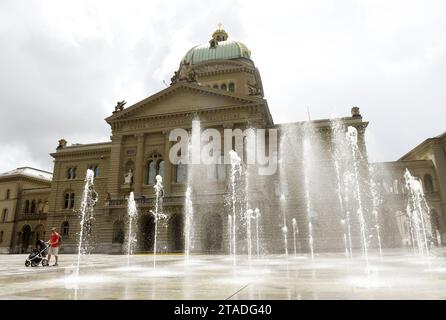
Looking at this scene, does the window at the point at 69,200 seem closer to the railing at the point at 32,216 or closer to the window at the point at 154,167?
the railing at the point at 32,216

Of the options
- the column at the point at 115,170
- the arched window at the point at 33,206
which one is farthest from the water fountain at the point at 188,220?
the arched window at the point at 33,206

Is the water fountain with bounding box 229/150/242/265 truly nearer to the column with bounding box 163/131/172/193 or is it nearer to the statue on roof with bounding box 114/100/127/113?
the column with bounding box 163/131/172/193

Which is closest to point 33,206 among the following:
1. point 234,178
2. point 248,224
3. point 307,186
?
point 234,178

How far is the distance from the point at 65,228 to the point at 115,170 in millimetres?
12848

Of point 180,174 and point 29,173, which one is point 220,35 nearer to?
point 180,174

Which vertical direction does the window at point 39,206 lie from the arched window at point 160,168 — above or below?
below

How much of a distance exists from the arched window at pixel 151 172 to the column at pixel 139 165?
2.59ft

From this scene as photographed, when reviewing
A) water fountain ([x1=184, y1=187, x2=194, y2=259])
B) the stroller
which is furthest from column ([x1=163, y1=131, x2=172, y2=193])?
the stroller

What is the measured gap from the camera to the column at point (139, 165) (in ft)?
125

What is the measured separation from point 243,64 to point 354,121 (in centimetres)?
1857

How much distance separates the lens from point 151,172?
39312mm

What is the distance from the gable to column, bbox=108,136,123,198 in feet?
9.99

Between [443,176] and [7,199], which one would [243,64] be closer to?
[443,176]
